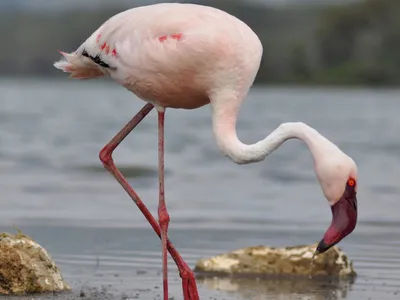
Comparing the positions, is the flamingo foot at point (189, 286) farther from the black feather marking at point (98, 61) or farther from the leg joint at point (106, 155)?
the black feather marking at point (98, 61)

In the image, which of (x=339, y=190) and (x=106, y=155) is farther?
(x=106, y=155)

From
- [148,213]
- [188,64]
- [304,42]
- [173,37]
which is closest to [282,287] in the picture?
[148,213]

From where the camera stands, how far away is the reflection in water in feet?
33.2

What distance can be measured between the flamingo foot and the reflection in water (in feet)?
1.91

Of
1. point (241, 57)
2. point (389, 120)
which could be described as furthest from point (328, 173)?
point (389, 120)

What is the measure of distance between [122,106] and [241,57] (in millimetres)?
38478

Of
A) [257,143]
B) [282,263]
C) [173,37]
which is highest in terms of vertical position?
[173,37]

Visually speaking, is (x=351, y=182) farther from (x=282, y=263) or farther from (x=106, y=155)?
(x=282, y=263)

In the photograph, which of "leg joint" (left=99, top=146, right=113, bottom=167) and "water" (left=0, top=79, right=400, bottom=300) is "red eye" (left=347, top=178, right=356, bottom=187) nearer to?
"water" (left=0, top=79, right=400, bottom=300)

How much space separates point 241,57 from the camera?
908 cm

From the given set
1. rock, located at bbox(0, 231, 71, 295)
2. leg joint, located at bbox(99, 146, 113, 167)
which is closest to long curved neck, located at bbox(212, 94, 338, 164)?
leg joint, located at bbox(99, 146, 113, 167)

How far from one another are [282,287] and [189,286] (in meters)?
1.28

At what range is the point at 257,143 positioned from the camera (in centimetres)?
867

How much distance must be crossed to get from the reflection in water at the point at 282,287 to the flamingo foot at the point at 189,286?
58 cm
